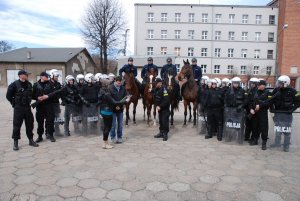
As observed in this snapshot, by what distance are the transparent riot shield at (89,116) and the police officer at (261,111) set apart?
488 centimetres

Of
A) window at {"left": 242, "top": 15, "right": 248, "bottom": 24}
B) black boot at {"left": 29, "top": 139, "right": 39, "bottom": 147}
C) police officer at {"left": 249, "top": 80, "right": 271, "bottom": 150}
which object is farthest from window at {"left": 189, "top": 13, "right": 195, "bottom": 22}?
black boot at {"left": 29, "top": 139, "right": 39, "bottom": 147}

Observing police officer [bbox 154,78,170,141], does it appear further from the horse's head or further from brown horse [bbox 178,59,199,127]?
brown horse [bbox 178,59,199,127]

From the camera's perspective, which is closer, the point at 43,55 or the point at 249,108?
the point at 249,108

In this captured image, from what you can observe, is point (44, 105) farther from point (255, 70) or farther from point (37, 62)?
point (255, 70)

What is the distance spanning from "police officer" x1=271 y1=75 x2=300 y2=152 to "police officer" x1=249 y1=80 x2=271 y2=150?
0.24 meters

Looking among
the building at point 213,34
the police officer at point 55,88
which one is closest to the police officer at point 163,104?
the police officer at point 55,88

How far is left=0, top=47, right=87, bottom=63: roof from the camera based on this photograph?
4084 cm

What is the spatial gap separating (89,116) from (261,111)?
17.5ft

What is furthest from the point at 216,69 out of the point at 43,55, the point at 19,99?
the point at 19,99

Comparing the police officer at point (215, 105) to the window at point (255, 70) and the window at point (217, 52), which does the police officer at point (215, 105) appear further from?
the window at point (255, 70)

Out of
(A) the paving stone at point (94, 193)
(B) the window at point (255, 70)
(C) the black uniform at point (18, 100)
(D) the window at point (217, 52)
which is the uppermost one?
(D) the window at point (217, 52)

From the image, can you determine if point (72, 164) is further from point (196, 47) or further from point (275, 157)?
point (196, 47)

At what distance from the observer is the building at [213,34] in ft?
160

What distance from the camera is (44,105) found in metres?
7.74
